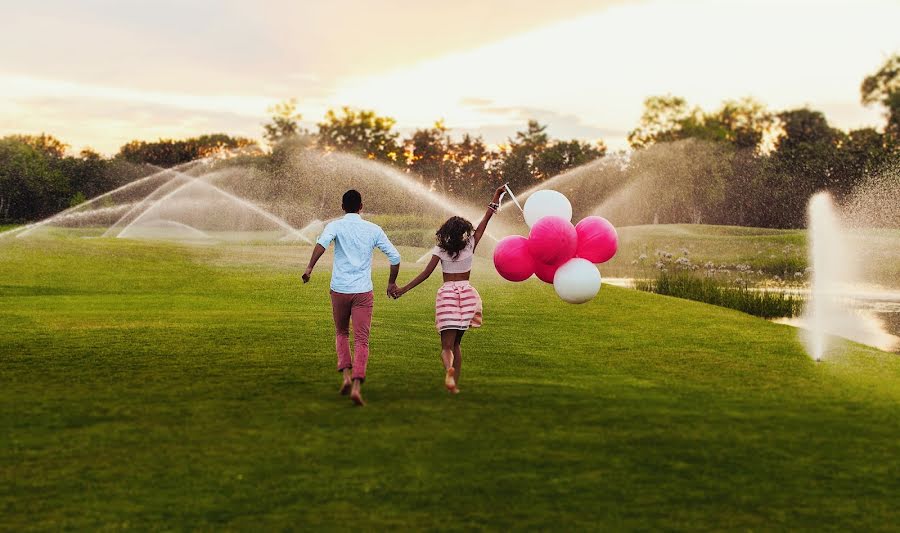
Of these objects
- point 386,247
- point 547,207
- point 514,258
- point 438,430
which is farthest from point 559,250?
point 438,430

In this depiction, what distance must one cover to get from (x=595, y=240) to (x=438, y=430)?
360 cm

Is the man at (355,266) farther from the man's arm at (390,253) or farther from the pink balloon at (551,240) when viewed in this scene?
the pink balloon at (551,240)

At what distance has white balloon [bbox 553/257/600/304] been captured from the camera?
10812mm

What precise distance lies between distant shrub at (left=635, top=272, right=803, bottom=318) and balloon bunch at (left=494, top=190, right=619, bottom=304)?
11645 millimetres

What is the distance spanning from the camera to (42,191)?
8962 cm

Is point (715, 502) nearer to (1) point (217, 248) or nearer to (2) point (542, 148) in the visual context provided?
(1) point (217, 248)

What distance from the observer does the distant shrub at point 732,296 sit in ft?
71.3

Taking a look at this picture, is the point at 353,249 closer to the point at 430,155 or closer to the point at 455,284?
the point at 455,284

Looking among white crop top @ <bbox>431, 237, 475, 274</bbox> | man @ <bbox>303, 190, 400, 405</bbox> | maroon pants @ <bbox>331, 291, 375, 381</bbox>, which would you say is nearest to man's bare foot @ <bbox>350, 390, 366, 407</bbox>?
man @ <bbox>303, 190, 400, 405</bbox>

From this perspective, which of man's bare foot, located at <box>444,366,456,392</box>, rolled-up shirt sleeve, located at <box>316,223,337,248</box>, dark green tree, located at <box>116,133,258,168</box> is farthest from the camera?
dark green tree, located at <box>116,133,258,168</box>

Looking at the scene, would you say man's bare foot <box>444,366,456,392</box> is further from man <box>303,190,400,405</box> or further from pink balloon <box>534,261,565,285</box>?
pink balloon <box>534,261,565,285</box>

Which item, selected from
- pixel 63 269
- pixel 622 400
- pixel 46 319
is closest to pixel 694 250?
pixel 63 269

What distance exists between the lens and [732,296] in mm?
22688

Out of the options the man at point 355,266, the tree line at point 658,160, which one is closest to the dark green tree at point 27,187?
the tree line at point 658,160
